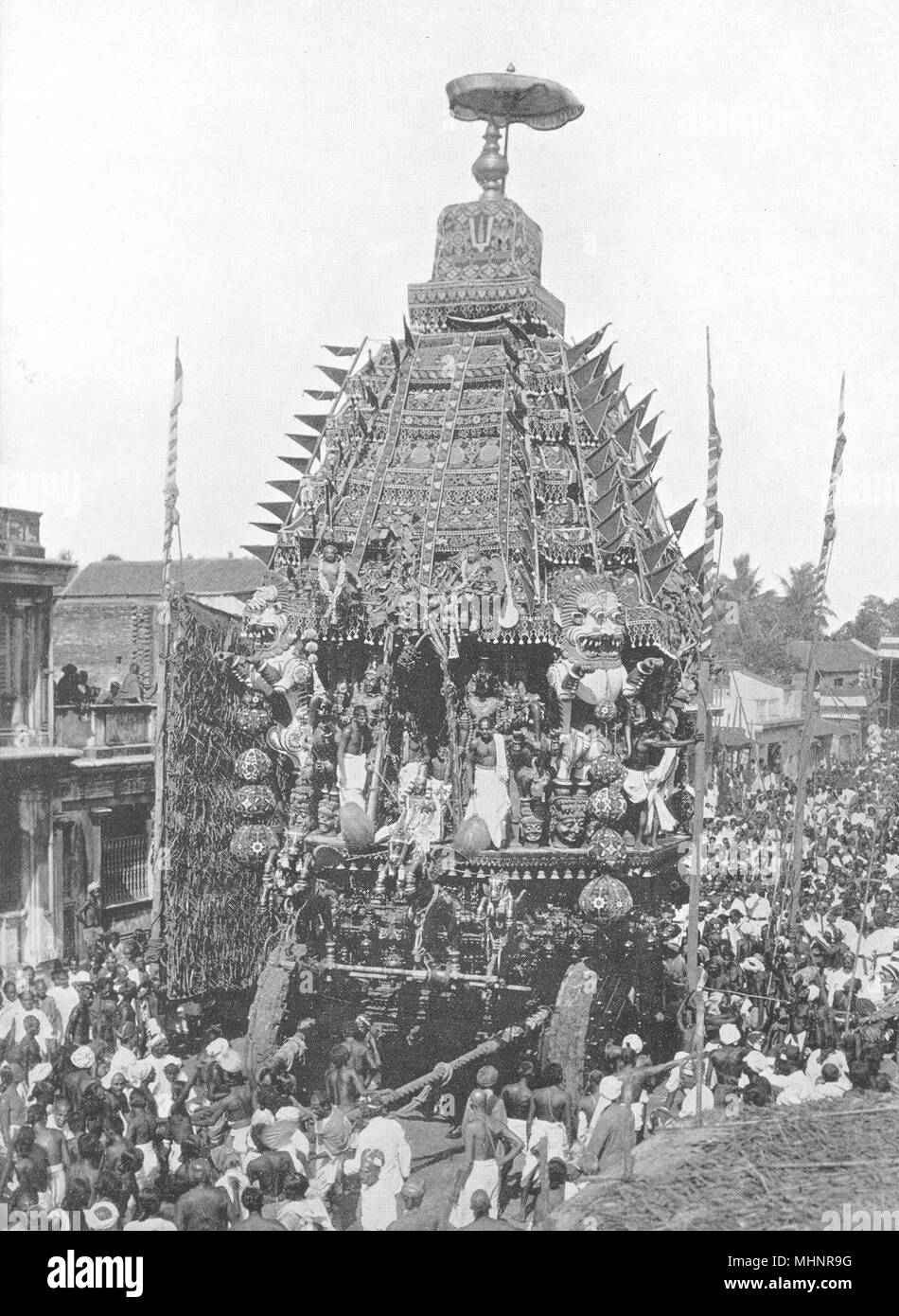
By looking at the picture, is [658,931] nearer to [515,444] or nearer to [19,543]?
[515,444]

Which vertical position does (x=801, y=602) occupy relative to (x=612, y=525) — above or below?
below

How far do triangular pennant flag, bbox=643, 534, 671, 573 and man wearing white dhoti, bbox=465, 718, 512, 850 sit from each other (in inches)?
78.0

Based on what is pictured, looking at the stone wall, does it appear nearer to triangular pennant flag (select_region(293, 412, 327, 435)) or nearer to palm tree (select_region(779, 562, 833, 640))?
triangular pennant flag (select_region(293, 412, 327, 435))

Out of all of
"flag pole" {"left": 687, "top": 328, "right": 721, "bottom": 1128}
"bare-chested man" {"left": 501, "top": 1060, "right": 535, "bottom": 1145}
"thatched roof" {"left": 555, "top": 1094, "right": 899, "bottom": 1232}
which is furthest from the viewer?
"flag pole" {"left": 687, "top": 328, "right": 721, "bottom": 1128}

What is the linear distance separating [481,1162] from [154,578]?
635 cm

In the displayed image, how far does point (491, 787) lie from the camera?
9.86 m

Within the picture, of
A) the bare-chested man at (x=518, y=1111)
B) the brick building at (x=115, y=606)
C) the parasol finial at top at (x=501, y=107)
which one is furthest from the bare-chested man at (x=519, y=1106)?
the parasol finial at top at (x=501, y=107)

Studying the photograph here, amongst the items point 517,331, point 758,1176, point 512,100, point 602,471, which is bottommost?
point 758,1176

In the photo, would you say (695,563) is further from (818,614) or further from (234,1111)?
(234,1111)

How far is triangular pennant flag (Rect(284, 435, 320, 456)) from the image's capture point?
10914mm

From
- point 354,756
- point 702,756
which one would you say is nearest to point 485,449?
point 354,756

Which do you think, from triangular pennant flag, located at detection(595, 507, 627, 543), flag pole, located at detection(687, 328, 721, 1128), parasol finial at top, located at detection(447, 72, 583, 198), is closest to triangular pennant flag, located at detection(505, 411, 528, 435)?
triangular pennant flag, located at detection(595, 507, 627, 543)
